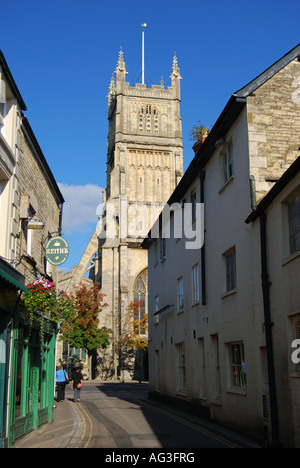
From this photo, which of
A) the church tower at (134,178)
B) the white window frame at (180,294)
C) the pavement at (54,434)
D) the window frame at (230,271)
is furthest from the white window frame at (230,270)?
the church tower at (134,178)

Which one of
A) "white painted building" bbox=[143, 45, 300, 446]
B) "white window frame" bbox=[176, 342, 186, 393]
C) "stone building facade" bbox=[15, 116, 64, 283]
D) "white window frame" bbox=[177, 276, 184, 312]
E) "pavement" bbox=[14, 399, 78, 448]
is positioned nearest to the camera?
"pavement" bbox=[14, 399, 78, 448]

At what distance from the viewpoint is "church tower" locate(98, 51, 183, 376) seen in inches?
1986

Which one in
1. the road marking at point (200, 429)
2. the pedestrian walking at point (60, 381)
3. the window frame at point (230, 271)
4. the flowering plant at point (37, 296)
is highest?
the window frame at point (230, 271)

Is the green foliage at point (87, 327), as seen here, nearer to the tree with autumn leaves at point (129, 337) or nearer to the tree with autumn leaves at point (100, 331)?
the tree with autumn leaves at point (100, 331)

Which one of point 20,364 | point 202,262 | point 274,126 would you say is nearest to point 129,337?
point 202,262

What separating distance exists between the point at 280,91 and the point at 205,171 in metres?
4.08

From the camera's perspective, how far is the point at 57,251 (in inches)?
643

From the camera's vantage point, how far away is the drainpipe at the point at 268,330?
33.9 ft

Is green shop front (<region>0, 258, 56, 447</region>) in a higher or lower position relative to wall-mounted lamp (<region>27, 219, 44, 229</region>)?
lower

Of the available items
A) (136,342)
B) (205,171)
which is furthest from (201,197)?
(136,342)

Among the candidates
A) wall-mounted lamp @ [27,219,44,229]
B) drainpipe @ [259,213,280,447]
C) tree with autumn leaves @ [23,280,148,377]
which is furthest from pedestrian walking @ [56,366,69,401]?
tree with autumn leaves @ [23,280,148,377]

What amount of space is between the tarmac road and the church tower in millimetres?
31908

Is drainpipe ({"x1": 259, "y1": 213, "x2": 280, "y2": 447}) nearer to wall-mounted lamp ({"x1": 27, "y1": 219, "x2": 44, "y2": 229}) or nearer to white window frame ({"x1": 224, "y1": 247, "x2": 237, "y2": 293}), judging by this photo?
white window frame ({"x1": 224, "y1": 247, "x2": 237, "y2": 293})

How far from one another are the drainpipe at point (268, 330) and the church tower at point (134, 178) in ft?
126
